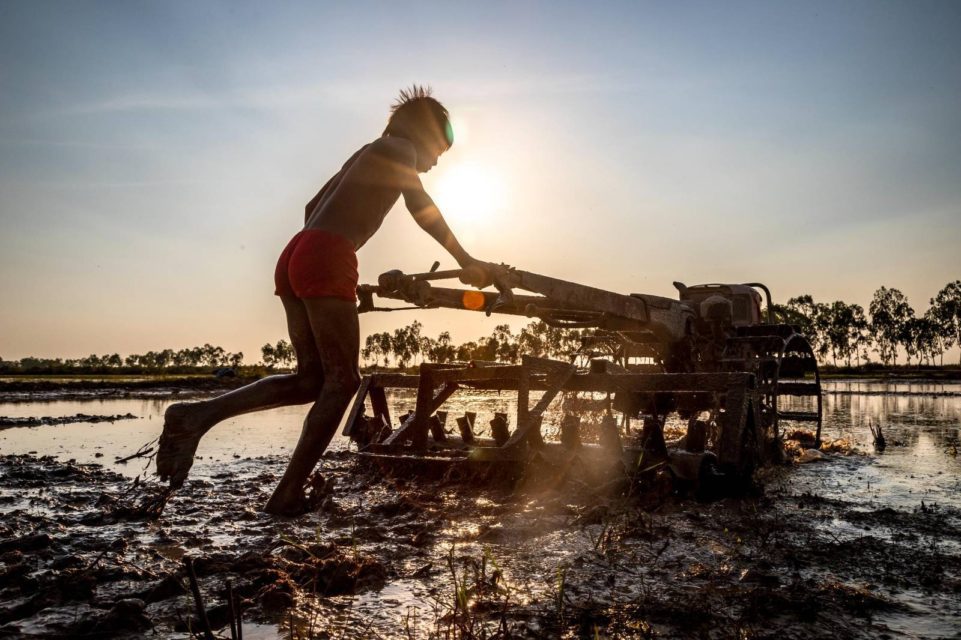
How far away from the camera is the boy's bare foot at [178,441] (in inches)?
123

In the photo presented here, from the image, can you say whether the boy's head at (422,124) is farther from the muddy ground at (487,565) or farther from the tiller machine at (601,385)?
the muddy ground at (487,565)

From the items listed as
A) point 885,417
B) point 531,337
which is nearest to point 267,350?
point 531,337

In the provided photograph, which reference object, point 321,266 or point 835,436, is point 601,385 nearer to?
point 321,266

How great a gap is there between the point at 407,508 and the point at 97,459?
5.32 m

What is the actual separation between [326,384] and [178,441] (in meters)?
0.80

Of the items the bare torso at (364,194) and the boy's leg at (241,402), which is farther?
the bare torso at (364,194)

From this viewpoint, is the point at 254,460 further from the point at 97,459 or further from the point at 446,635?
the point at 446,635

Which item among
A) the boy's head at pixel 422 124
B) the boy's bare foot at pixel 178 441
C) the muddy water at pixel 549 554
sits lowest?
the muddy water at pixel 549 554

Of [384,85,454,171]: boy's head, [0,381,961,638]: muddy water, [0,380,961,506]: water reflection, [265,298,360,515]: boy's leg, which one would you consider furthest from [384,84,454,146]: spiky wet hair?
[0,380,961,506]: water reflection

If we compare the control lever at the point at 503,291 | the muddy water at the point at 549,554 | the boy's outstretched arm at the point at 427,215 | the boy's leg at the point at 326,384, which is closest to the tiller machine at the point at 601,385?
the control lever at the point at 503,291

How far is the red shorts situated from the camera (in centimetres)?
318

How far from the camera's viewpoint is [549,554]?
3268 mm

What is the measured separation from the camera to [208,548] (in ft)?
11.1

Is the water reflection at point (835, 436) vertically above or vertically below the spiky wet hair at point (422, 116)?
below
